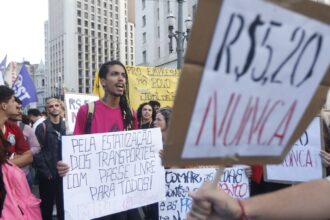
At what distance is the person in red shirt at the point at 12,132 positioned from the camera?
3900mm

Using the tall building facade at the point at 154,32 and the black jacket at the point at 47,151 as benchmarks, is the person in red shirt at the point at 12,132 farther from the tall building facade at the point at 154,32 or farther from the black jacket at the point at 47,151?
the tall building facade at the point at 154,32

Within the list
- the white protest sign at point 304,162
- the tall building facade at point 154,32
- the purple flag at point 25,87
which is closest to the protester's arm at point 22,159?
the white protest sign at point 304,162

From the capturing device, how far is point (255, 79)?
130 centimetres

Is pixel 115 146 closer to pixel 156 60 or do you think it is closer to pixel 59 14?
pixel 156 60

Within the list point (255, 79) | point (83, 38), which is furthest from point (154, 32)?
point (83, 38)

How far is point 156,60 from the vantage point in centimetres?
4628

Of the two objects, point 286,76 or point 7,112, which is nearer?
point 286,76

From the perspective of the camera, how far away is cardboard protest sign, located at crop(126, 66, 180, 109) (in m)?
7.41

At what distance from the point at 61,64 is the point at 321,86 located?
12956 cm

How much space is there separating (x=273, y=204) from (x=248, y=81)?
0.47 m

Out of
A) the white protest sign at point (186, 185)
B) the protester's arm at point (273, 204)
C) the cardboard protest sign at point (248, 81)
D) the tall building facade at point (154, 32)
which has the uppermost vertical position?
the tall building facade at point (154, 32)

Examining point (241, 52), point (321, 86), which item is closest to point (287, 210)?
point (321, 86)

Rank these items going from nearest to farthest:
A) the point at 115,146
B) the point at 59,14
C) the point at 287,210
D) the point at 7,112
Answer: the point at 287,210
the point at 115,146
the point at 7,112
the point at 59,14

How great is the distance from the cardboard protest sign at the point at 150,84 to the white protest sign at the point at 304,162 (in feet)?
12.5
